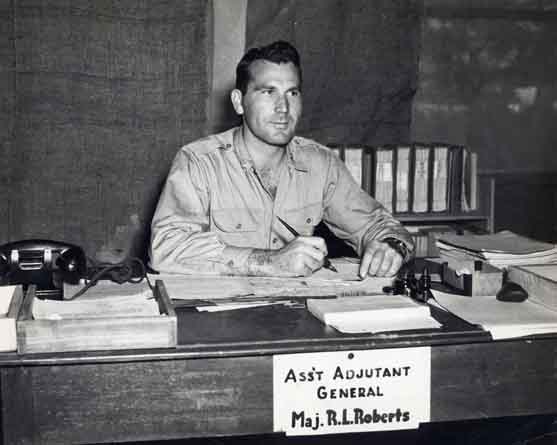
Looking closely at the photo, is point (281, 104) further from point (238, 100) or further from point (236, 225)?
point (236, 225)

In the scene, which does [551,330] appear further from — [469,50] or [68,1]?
[469,50]

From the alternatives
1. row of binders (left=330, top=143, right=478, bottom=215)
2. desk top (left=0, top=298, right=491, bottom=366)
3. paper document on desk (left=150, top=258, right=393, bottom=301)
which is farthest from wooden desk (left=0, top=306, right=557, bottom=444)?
row of binders (left=330, top=143, right=478, bottom=215)

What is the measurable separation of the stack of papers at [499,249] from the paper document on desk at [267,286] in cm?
27

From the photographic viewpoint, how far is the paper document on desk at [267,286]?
6.40 feet

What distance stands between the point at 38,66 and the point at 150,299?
2.15 m

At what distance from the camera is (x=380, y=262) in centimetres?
225

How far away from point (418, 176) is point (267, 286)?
204 cm

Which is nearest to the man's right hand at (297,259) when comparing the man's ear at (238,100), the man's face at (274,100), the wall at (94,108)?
the man's face at (274,100)

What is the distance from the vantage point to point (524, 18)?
6.14 m

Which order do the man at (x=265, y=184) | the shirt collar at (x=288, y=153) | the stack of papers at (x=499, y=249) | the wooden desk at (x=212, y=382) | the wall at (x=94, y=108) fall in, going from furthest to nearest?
the wall at (x=94, y=108), the shirt collar at (x=288, y=153), the man at (x=265, y=184), the stack of papers at (x=499, y=249), the wooden desk at (x=212, y=382)

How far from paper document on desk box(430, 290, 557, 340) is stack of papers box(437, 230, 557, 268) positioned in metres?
0.26

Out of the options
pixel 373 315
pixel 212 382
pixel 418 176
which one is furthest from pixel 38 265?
pixel 418 176

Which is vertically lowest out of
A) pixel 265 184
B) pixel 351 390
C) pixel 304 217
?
pixel 351 390

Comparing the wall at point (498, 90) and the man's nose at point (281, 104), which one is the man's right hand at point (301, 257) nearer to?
the man's nose at point (281, 104)
